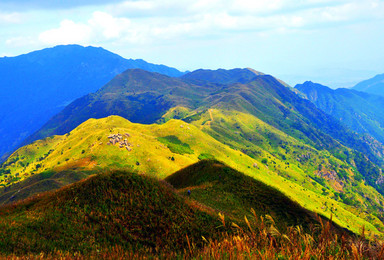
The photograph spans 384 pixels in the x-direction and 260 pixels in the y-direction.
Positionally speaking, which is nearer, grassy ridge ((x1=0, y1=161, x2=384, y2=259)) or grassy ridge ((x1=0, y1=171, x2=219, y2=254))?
grassy ridge ((x1=0, y1=161, x2=384, y2=259))

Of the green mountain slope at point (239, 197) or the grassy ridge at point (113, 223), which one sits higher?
the grassy ridge at point (113, 223)

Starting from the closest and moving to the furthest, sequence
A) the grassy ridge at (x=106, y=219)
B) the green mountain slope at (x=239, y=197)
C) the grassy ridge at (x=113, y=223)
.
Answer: the grassy ridge at (x=113, y=223) < the grassy ridge at (x=106, y=219) < the green mountain slope at (x=239, y=197)

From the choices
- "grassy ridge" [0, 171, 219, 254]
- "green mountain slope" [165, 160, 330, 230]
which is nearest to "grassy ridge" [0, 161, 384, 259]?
"grassy ridge" [0, 171, 219, 254]

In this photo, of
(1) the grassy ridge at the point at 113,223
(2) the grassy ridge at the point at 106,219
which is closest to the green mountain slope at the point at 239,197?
(1) the grassy ridge at the point at 113,223

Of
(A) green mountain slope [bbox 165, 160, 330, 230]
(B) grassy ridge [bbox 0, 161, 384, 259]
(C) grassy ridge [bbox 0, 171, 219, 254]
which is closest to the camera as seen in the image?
(B) grassy ridge [bbox 0, 161, 384, 259]

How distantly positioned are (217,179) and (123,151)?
163 meters

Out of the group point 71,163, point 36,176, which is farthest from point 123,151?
point 36,176

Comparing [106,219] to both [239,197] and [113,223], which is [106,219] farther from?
[239,197]

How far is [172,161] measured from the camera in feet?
636

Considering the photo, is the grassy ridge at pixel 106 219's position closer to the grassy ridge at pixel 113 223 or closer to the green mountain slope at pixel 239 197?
the grassy ridge at pixel 113 223

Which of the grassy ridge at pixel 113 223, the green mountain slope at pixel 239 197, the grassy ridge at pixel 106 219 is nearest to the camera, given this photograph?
the grassy ridge at pixel 113 223

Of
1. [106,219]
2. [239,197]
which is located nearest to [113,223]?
[106,219]

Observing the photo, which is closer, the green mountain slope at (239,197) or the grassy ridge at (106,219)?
the grassy ridge at (106,219)

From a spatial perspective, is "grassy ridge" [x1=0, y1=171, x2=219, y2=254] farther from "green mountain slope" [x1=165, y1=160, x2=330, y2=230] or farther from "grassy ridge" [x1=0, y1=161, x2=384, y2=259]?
"green mountain slope" [x1=165, y1=160, x2=330, y2=230]
